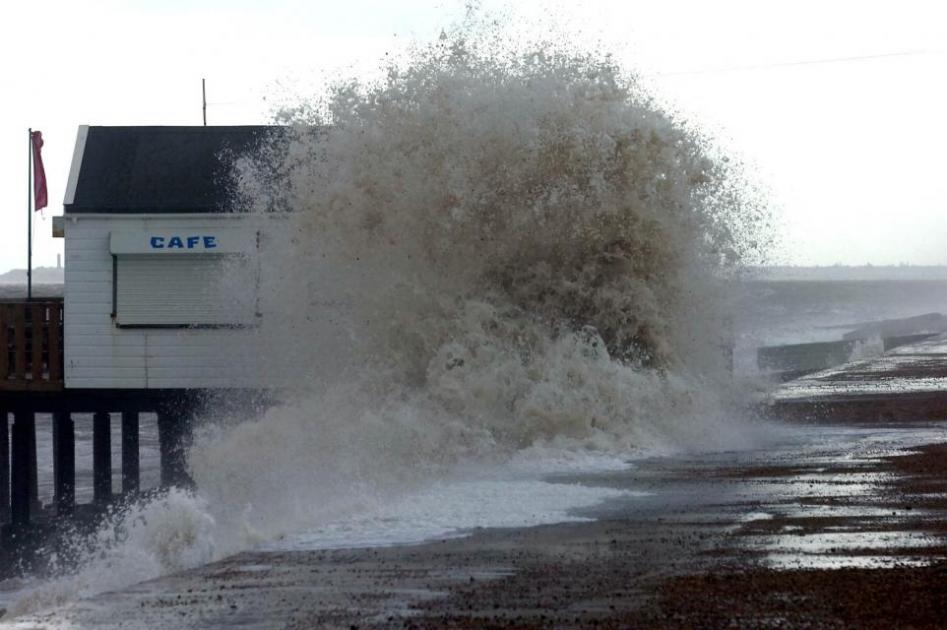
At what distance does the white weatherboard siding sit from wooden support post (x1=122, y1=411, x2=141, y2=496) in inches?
123

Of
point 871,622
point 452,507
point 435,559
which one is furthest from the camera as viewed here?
point 452,507

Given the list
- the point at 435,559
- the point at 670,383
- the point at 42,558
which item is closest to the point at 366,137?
the point at 670,383

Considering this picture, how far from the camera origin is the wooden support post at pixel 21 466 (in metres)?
20.9

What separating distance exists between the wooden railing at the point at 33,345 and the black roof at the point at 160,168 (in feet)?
4.91

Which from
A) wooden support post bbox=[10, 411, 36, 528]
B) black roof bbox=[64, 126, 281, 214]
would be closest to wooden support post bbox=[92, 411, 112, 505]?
wooden support post bbox=[10, 411, 36, 528]

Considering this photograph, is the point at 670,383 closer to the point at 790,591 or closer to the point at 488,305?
the point at 488,305

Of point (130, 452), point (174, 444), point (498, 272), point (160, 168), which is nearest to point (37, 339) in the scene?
point (174, 444)

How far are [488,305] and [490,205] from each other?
1.17m

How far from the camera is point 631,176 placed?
15.2 m

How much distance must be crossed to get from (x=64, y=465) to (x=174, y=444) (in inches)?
84.5

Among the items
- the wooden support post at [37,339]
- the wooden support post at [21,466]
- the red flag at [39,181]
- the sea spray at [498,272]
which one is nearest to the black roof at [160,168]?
the wooden support post at [37,339]

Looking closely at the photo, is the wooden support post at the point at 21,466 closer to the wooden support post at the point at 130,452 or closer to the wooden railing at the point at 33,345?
the wooden support post at the point at 130,452

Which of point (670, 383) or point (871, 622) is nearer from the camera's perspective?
point (871, 622)

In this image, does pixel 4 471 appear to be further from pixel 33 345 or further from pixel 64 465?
pixel 33 345
